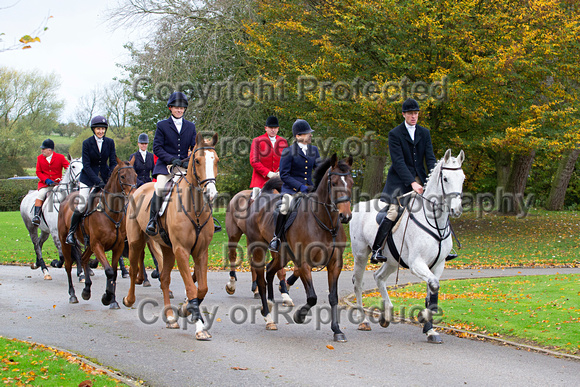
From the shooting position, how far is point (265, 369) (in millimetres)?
6672

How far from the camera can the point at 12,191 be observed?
161 feet

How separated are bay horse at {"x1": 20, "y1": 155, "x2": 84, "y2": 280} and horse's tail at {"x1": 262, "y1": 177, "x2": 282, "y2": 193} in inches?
190

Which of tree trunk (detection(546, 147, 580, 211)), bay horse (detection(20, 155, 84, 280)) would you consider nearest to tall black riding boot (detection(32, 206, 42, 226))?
bay horse (detection(20, 155, 84, 280))

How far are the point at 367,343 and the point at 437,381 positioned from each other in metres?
1.85

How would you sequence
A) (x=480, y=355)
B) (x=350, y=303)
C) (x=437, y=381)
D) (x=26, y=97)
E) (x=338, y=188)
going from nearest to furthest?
(x=437, y=381) → (x=480, y=355) → (x=338, y=188) → (x=350, y=303) → (x=26, y=97)

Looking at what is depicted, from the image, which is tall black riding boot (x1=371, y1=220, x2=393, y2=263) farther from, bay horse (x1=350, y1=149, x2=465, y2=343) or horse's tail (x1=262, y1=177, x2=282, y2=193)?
horse's tail (x1=262, y1=177, x2=282, y2=193)

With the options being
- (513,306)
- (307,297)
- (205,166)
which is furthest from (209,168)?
(513,306)

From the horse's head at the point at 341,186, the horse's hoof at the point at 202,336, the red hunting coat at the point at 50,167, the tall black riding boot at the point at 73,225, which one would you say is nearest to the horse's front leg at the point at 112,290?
the tall black riding boot at the point at 73,225

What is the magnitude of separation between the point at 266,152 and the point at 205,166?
3823 mm

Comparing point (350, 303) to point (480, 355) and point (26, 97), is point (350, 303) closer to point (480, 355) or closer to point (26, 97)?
point (480, 355)

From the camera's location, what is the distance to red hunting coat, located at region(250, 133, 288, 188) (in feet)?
38.3

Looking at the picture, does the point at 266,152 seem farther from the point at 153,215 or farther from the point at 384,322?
the point at 384,322

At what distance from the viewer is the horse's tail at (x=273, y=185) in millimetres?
10534

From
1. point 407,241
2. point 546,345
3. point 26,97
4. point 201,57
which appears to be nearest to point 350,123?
point 201,57
